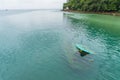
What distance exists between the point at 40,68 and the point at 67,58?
3.83 meters

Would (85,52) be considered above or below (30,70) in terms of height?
→ above

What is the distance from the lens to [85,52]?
54.6 feet

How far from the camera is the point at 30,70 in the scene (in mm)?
14078

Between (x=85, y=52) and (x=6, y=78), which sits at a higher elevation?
(x=85, y=52)

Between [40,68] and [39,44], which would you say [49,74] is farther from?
[39,44]

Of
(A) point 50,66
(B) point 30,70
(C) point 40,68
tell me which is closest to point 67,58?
(A) point 50,66

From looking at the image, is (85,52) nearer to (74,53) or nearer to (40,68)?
(74,53)

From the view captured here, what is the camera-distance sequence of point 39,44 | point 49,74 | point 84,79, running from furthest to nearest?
point 39,44 < point 49,74 < point 84,79

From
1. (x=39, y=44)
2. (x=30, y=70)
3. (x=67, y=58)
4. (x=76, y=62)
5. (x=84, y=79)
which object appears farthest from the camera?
(x=39, y=44)

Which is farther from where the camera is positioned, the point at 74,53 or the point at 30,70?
the point at 74,53

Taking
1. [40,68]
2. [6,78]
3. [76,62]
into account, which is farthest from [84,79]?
[6,78]

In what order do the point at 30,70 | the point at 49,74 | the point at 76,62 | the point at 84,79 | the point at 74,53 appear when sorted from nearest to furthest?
the point at 84,79
the point at 49,74
the point at 30,70
the point at 76,62
the point at 74,53

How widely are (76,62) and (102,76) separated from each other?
135 inches

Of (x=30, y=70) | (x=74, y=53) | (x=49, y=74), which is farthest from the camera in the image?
(x=74, y=53)
